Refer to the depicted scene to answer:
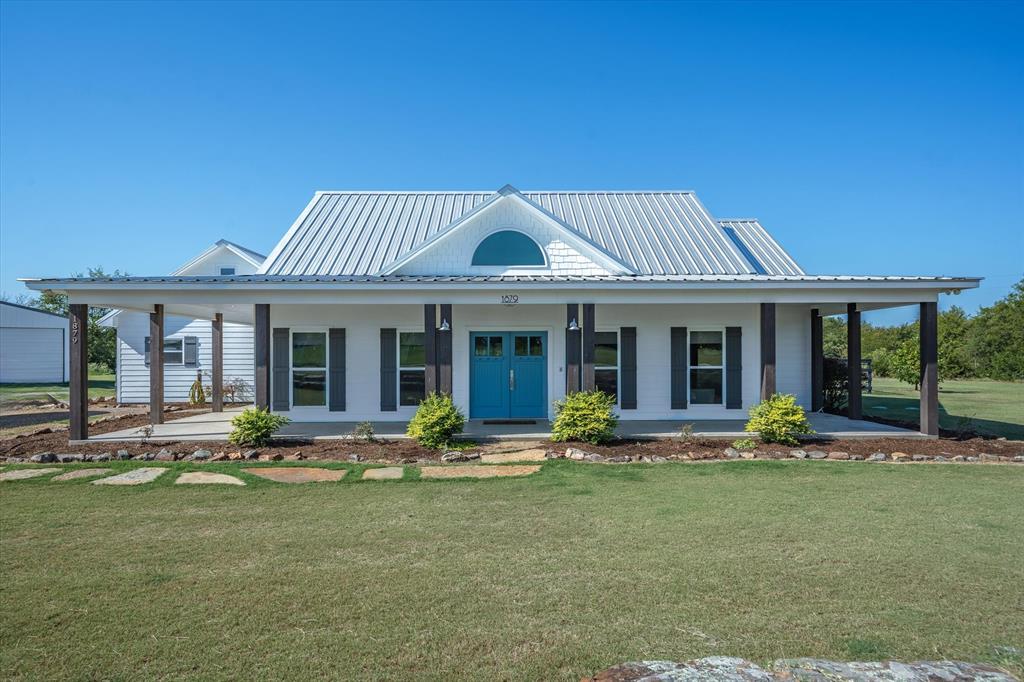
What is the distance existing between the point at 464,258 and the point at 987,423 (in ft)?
41.6

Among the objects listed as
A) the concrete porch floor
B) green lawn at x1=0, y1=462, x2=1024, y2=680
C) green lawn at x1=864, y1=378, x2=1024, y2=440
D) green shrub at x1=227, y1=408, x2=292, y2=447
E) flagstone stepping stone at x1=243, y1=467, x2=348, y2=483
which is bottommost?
green lawn at x1=0, y1=462, x2=1024, y2=680

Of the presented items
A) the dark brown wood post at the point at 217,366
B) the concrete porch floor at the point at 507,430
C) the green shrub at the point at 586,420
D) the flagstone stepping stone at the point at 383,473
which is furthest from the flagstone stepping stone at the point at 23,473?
the green shrub at the point at 586,420

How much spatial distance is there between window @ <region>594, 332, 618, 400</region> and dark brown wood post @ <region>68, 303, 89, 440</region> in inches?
392

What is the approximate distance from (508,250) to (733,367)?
19.0 feet

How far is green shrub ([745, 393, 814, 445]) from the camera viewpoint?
10836mm

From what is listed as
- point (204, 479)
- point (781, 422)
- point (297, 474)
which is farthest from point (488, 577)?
point (781, 422)

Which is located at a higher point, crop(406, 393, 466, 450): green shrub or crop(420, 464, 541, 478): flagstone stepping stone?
crop(406, 393, 466, 450): green shrub

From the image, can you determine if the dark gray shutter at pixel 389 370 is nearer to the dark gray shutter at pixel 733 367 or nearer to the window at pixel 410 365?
the window at pixel 410 365

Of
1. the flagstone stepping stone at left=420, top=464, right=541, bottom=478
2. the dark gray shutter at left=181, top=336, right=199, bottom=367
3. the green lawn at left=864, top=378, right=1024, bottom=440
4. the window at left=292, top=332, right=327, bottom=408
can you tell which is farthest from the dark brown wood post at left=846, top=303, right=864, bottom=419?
the dark gray shutter at left=181, top=336, right=199, bottom=367

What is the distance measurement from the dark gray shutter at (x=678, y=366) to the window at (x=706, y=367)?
214 mm

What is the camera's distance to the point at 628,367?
14195 mm

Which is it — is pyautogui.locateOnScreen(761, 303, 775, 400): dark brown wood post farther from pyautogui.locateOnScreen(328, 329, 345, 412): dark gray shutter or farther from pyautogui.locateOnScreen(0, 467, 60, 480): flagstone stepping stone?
pyautogui.locateOnScreen(0, 467, 60, 480): flagstone stepping stone

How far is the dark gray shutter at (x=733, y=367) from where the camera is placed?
47.2 ft

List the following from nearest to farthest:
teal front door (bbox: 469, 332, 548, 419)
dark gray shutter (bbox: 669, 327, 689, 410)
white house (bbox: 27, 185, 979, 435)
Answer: white house (bbox: 27, 185, 979, 435), teal front door (bbox: 469, 332, 548, 419), dark gray shutter (bbox: 669, 327, 689, 410)
